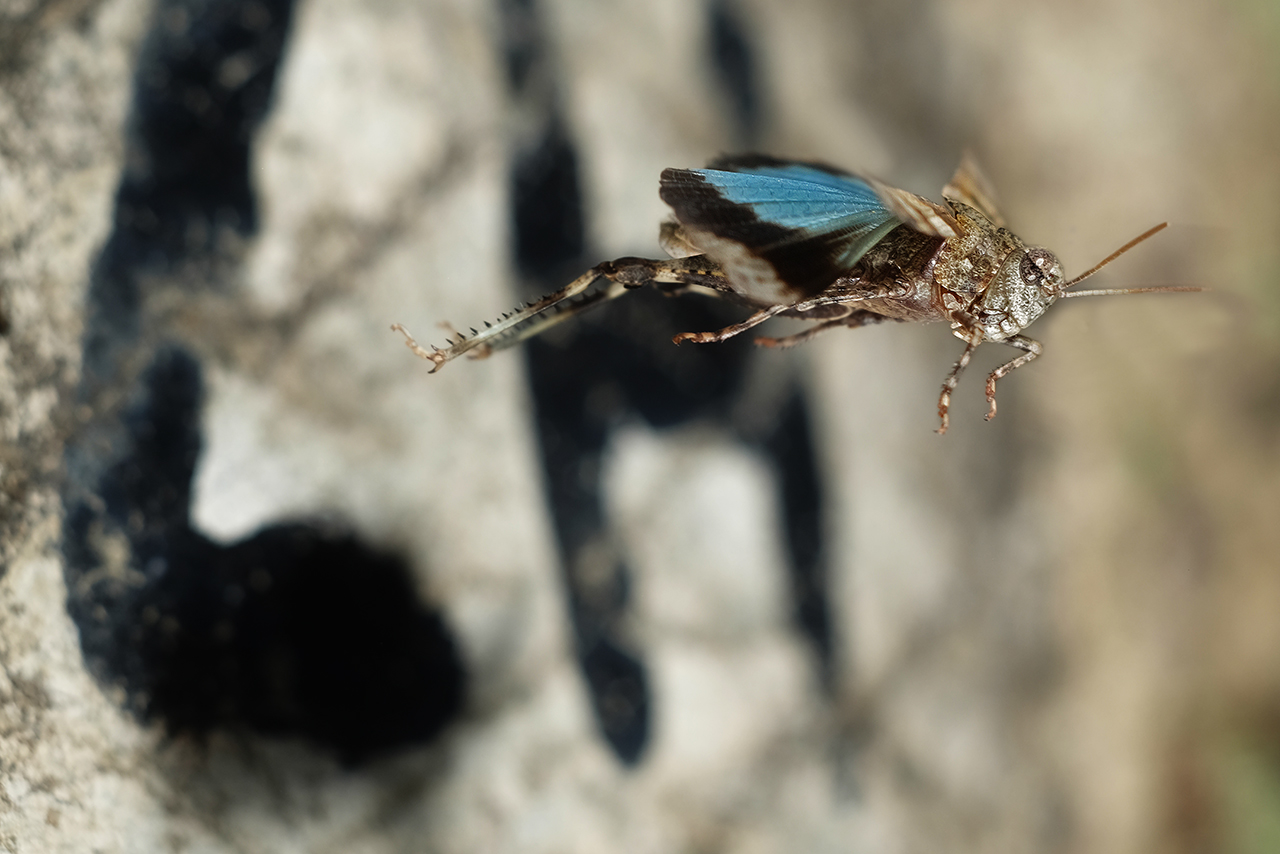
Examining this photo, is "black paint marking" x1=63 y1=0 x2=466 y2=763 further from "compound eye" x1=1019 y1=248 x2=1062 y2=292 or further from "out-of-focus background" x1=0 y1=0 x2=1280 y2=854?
"compound eye" x1=1019 y1=248 x2=1062 y2=292

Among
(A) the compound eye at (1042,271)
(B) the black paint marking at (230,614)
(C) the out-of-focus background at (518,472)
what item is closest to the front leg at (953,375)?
(A) the compound eye at (1042,271)

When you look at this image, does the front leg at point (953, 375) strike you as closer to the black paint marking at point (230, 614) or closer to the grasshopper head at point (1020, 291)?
the grasshopper head at point (1020, 291)

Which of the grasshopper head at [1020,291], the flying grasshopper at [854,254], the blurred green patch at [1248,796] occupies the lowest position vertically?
the blurred green patch at [1248,796]

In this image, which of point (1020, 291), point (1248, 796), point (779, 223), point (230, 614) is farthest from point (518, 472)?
point (1248, 796)

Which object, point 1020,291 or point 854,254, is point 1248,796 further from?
point 854,254

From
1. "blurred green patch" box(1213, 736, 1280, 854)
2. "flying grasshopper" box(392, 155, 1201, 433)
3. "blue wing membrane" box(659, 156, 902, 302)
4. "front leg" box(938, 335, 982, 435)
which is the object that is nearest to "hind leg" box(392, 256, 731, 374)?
"flying grasshopper" box(392, 155, 1201, 433)

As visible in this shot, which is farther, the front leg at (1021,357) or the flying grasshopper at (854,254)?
the front leg at (1021,357)

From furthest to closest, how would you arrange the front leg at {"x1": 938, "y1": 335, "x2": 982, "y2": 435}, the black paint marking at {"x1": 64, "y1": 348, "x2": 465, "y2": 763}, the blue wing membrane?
the black paint marking at {"x1": 64, "y1": 348, "x2": 465, "y2": 763}
the front leg at {"x1": 938, "y1": 335, "x2": 982, "y2": 435}
the blue wing membrane
